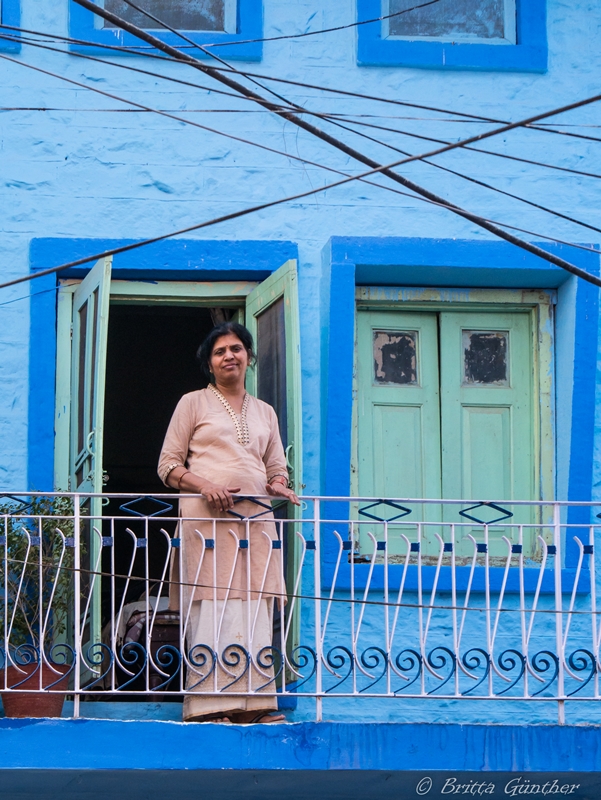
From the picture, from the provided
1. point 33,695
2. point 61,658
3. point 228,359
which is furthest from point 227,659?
point 228,359

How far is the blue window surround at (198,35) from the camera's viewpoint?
877cm

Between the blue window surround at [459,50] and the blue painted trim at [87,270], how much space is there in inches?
53.7

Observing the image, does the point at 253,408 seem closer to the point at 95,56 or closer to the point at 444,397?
the point at 444,397

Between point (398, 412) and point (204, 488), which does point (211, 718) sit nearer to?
point (204, 488)

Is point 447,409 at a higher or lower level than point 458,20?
lower

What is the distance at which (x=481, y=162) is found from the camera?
887 cm

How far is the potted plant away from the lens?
727 centimetres

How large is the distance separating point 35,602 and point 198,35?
3.55m

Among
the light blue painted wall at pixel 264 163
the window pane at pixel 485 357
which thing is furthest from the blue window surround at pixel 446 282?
the window pane at pixel 485 357

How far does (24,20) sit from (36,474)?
273 cm

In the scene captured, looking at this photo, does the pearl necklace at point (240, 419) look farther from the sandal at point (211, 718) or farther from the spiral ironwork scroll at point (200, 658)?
the sandal at point (211, 718)

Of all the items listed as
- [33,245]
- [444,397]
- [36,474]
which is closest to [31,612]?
[36,474]

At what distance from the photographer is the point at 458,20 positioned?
9.16m

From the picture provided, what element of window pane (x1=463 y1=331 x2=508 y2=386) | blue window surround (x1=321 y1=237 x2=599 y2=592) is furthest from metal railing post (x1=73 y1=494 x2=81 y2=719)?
window pane (x1=463 y1=331 x2=508 y2=386)
